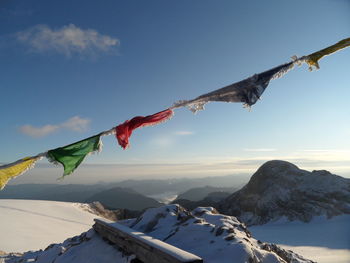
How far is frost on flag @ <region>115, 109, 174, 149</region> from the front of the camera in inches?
215

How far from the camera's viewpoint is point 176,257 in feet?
16.1

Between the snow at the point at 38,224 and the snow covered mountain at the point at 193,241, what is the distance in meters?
5.22

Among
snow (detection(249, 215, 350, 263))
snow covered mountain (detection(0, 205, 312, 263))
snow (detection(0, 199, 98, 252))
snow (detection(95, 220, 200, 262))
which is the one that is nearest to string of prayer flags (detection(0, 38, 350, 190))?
snow (detection(95, 220, 200, 262))

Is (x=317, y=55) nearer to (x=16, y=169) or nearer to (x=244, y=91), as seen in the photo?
(x=244, y=91)

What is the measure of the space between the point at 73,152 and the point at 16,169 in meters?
1.09

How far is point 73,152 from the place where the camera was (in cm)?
541

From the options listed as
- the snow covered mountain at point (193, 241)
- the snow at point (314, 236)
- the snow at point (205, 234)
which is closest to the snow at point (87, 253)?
the snow covered mountain at point (193, 241)

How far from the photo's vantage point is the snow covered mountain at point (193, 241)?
6035 millimetres

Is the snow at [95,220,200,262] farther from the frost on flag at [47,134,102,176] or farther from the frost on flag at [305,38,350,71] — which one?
the frost on flag at [305,38,350,71]

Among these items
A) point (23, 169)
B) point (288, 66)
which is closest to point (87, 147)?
point (23, 169)

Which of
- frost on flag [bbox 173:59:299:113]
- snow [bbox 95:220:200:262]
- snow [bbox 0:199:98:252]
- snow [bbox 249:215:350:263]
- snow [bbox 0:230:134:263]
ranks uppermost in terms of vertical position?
frost on flag [bbox 173:59:299:113]

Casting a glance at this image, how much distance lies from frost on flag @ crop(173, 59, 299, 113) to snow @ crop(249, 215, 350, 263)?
12901mm

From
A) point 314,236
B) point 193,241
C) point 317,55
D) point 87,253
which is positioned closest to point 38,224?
point 87,253

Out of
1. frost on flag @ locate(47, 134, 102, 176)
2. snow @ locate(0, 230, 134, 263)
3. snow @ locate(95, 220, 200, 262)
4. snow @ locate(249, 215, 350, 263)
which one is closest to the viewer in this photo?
snow @ locate(95, 220, 200, 262)
